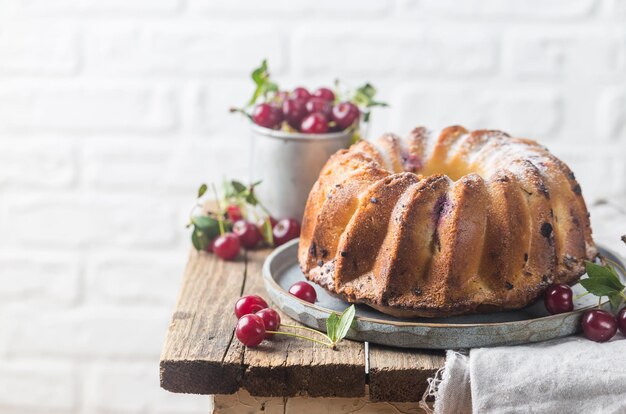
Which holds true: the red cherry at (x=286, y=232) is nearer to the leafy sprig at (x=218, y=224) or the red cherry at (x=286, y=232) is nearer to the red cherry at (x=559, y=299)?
the leafy sprig at (x=218, y=224)

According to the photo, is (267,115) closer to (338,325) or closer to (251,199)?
(251,199)

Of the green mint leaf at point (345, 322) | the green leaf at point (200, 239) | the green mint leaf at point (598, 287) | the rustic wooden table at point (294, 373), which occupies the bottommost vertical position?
the rustic wooden table at point (294, 373)

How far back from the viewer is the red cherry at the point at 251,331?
4.73 ft

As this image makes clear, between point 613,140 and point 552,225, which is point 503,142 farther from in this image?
point 613,140

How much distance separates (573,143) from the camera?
270 cm

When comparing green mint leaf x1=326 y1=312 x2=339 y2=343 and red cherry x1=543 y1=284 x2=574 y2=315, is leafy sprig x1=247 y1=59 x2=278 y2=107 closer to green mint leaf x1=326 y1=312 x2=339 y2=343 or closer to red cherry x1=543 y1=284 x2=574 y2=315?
green mint leaf x1=326 y1=312 x2=339 y2=343

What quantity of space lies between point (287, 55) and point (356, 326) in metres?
1.40

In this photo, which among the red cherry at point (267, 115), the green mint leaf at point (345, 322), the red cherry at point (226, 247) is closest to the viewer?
the green mint leaf at point (345, 322)

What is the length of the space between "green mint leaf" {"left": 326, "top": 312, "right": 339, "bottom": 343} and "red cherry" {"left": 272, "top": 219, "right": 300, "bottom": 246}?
0.60m

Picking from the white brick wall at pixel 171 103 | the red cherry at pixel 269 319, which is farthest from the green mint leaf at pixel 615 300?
the white brick wall at pixel 171 103

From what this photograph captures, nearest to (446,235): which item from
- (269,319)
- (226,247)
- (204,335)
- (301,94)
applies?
(269,319)

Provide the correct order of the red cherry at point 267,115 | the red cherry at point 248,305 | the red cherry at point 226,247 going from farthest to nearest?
the red cherry at point 267,115 → the red cherry at point 226,247 → the red cherry at point 248,305

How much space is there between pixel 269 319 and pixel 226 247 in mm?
464

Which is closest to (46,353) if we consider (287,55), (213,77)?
(213,77)
